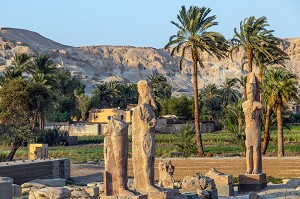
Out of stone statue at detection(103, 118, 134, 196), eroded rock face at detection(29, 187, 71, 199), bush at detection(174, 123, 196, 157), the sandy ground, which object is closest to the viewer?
stone statue at detection(103, 118, 134, 196)

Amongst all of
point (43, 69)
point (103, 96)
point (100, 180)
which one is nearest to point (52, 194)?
point (100, 180)

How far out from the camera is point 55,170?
28.2 m

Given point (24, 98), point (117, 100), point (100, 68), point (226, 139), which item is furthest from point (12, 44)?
point (24, 98)

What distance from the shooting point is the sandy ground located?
21.1 meters

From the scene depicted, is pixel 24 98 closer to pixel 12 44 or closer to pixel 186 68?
pixel 12 44

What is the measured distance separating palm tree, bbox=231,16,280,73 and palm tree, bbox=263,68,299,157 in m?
2.27

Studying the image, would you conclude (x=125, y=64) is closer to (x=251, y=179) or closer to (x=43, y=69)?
(x=43, y=69)

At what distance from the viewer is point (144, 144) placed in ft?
56.9

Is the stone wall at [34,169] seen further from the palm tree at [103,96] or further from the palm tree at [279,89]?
the palm tree at [103,96]

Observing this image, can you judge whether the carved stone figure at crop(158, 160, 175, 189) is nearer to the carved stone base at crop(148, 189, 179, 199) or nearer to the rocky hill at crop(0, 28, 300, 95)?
the carved stone base at crop(148, 189, 179, 199)

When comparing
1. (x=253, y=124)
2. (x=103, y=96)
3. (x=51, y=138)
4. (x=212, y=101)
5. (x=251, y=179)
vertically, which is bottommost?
(x=251, y=179)

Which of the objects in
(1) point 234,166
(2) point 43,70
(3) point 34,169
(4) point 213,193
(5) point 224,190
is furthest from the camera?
(2) point 43,70

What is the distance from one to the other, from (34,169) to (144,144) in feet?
34.0

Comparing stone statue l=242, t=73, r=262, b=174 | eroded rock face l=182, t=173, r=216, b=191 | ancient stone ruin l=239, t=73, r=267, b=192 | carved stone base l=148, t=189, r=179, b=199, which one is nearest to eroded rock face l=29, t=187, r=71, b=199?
carved stone base l=148, t=189, r=179, b=199
